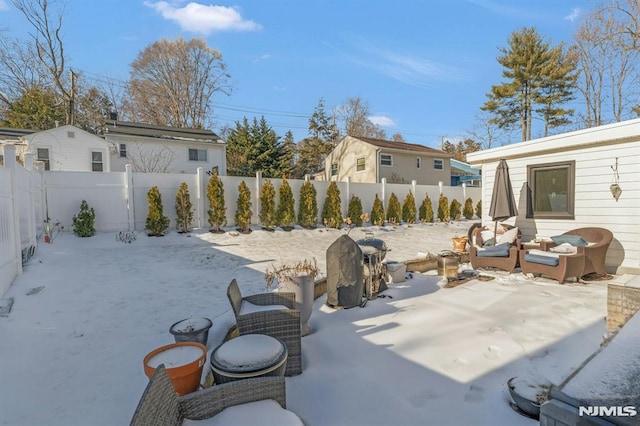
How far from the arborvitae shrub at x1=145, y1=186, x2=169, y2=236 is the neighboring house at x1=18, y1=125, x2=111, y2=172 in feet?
24.7

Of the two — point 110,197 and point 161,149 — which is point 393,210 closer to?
point 110,197

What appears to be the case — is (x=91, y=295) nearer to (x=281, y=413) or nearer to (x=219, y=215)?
(x=281, y=413)

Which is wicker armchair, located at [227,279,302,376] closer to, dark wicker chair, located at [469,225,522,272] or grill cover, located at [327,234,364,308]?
Result: grill cover, located at [327,234,364,308]

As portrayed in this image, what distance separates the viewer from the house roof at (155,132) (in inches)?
645

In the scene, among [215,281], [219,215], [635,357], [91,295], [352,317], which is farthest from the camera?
[219,215]

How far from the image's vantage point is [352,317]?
12.7 feet

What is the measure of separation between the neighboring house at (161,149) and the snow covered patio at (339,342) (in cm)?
1180

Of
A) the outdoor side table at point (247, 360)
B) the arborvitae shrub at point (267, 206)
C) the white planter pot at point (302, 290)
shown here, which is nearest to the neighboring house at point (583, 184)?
the white planter pot at point (302, 290)

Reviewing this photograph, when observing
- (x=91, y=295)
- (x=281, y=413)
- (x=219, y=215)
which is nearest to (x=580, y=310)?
(x=281, y=413)

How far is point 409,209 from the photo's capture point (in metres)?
14.3

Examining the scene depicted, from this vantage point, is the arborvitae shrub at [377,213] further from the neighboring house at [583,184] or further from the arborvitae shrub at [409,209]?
the neighboring house at [583,184]

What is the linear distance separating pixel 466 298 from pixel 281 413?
3.60 metres

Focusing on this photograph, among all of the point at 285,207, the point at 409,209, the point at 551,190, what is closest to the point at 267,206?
the point at 285,207

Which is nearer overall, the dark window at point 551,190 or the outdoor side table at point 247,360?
the outdoor side table at point 247,360
